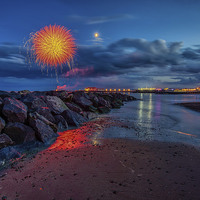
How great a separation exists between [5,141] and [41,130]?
2.04m

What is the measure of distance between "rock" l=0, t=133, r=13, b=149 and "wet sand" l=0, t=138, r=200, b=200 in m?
1.64

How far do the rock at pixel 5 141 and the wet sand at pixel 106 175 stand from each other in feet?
5.37

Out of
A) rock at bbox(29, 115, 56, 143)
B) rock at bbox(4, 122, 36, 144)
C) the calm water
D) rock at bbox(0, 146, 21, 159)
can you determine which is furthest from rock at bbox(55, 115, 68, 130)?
rock at bbox(0, 146, 21, 159)

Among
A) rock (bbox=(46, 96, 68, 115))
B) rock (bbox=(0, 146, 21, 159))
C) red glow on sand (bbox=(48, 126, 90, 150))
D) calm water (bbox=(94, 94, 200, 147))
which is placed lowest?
calm water (bbox=(94, 94, 200, 147))

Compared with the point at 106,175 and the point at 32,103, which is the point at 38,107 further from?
the point at 106,175

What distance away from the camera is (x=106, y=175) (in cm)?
516

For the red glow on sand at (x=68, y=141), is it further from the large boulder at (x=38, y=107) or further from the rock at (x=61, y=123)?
the large boulder at (x=38, y=107)

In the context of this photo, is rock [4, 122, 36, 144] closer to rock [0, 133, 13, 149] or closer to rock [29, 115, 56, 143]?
rock [29, 115, 56, 143]

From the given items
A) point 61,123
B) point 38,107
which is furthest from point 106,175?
point 38,107

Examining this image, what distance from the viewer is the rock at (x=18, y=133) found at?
8.12 m

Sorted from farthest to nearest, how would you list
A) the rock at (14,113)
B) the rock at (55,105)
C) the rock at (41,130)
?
the rock at (55,105) < the rock at (14,113) < the rock at (41,130)

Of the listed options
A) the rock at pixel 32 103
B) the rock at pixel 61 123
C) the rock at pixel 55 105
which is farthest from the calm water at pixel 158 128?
the rock at pixel 32 103

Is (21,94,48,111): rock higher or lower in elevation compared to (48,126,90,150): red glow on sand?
higher

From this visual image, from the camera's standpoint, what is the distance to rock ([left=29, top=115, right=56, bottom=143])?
8.80 meters
